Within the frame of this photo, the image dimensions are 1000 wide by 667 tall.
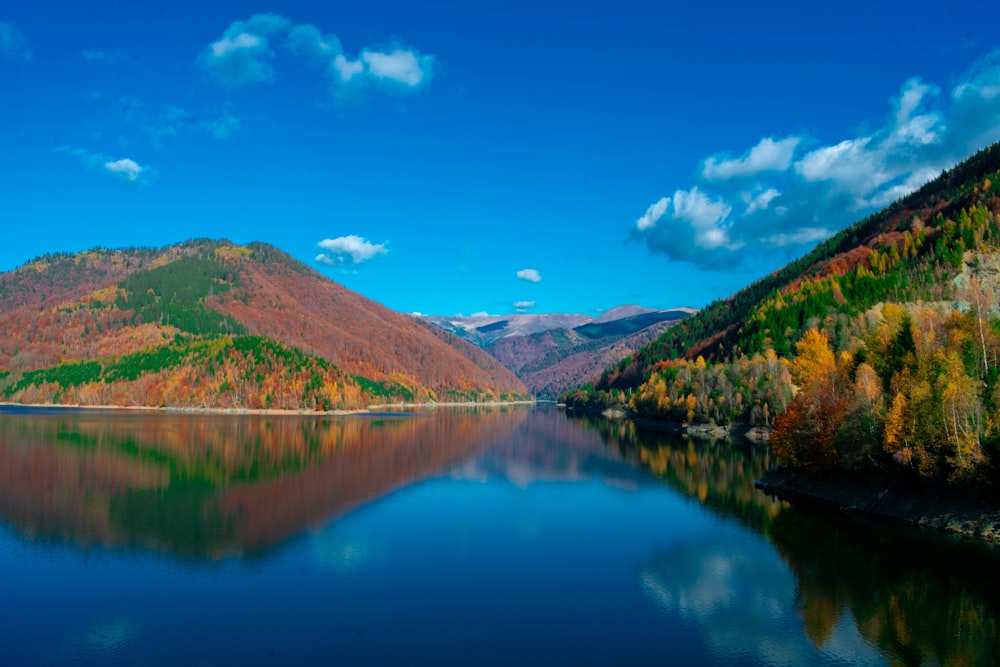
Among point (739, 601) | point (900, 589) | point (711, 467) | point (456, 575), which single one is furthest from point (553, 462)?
point (739, 601)

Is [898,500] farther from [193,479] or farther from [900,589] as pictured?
[193,479]

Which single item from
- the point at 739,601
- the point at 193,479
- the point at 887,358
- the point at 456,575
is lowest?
the point at 739,601

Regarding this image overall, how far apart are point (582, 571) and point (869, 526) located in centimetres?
2482

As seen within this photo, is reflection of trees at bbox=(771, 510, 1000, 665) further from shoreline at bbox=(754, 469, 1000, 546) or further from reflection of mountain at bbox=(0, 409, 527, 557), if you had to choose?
reflection of mountain at bbox=(0, 409, 527, 557)

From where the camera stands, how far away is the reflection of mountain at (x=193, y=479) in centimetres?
4609

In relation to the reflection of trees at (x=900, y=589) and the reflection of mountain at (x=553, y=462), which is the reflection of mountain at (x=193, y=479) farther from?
the reflection of trees at (x=900, y=589)

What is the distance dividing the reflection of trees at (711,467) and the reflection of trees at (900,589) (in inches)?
274

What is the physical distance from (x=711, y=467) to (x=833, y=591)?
49089 millimetres

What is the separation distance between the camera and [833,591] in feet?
115

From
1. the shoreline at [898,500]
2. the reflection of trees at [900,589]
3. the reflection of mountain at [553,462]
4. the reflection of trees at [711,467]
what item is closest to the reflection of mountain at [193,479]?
the reflection of mountain at [553,462]

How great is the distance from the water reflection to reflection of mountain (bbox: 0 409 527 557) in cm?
2752

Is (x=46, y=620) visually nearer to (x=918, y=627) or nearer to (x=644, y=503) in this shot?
(x=918, y=627)

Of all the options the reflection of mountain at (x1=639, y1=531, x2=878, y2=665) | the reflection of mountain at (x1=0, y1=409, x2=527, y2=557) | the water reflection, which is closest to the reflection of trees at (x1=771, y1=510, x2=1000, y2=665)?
the water reflection

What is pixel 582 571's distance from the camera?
39.6 meters
